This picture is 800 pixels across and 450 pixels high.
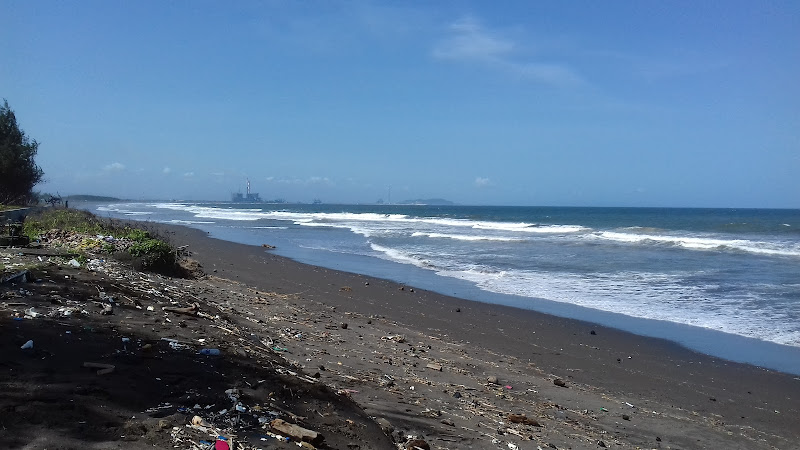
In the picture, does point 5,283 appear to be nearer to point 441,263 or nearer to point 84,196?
point 441,263

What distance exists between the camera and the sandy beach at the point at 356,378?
3.68 meters

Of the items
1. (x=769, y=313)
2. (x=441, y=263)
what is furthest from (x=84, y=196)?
(x=769, y=313)

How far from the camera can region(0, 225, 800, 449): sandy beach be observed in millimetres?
3676

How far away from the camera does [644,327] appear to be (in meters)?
10.8

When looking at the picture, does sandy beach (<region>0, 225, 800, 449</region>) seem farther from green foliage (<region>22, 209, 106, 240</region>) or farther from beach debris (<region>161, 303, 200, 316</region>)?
green foliage (<region>22, 209, 106, 240</region>)

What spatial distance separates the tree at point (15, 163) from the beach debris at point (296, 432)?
86.5 ft

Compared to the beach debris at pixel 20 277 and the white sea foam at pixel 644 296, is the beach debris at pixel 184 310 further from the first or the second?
the white sea foam at pixel 644 296

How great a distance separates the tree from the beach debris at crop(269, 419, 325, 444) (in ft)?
86.5

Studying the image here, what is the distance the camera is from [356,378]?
5.84 meters

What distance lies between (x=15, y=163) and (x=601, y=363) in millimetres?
27939

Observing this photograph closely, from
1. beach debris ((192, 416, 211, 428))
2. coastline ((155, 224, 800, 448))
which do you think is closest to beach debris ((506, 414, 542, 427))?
coastline ((155, 224, 800, 448))

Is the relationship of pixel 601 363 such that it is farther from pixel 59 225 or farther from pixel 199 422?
pixel 59 225

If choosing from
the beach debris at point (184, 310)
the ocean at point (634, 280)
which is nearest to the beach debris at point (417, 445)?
the beach debris at point (184, 310)

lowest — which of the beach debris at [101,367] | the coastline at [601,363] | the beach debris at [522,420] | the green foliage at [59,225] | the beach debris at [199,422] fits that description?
the coastline at [601,363]
